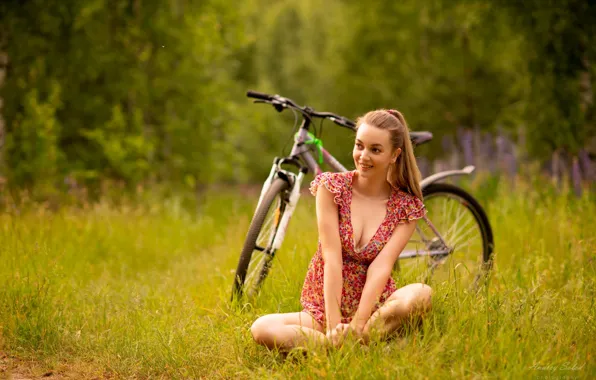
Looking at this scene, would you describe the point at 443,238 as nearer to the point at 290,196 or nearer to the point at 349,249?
the point at 290,196

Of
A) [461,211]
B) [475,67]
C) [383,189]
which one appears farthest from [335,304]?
[475,67]

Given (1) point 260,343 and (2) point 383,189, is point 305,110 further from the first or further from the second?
(1) point 260,343

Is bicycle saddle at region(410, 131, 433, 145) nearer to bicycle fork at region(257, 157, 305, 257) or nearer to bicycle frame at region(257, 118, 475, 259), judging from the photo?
bicycle frame at region(257, 118, 475, 259)

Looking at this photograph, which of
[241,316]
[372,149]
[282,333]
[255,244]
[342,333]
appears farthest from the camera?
[255,244]

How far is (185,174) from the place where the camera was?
12039mm

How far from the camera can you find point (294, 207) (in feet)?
14.3

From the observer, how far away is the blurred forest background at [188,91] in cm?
852

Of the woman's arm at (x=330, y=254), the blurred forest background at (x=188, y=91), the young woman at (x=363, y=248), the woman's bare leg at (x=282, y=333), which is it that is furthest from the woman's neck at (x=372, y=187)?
the blurred forest background at (x=188, y=91)

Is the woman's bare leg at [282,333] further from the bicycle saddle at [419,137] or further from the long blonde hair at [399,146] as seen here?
the bicycle saddle at [419,137]

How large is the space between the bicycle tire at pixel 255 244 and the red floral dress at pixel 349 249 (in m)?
0.53

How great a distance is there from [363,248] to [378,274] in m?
0.18

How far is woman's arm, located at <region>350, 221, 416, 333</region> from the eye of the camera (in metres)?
3.33

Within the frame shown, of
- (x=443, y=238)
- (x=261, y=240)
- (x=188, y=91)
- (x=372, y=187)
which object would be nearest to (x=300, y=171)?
(x=261, y=240)

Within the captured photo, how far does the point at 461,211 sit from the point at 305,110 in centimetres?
158
